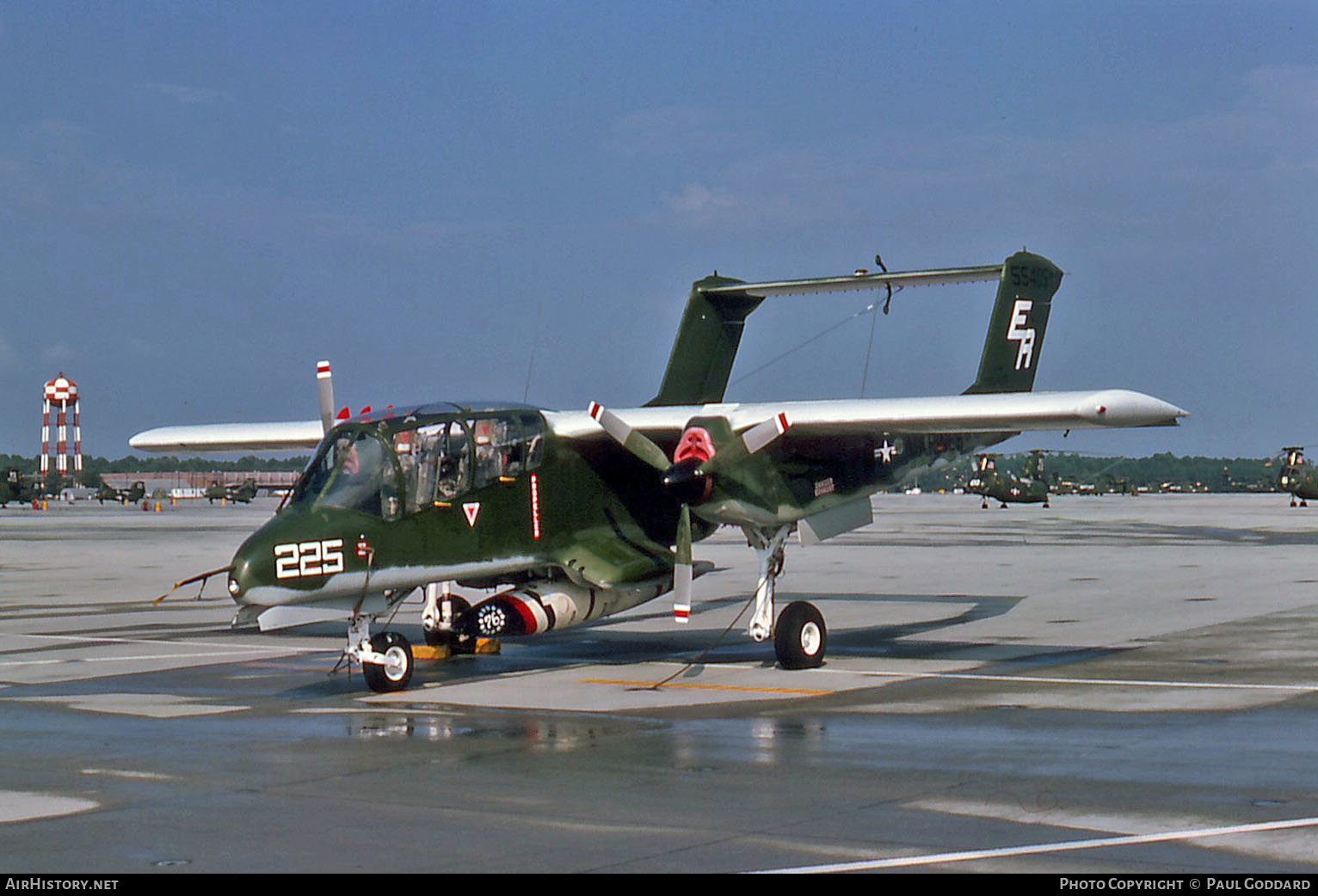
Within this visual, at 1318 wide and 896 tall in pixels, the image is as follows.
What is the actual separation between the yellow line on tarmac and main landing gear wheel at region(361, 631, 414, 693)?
2.25 meters

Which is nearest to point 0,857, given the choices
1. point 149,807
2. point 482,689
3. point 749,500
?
point 149,807

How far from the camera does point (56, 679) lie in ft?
62.0

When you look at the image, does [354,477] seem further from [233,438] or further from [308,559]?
[233,438]

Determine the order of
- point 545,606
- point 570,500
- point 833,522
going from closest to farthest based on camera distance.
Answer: point 545,606 → point 570,500 → point 833,522

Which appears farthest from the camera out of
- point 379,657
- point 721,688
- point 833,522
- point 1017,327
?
point 1017,327

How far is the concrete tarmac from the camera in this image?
9414 millimetres

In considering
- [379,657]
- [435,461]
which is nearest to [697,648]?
[435,461]

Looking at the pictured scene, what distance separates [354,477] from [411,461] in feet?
2.68

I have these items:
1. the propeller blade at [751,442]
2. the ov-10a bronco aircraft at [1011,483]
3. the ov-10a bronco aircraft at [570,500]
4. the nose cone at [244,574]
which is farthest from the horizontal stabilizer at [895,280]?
the ov-10a bronco aircraft at [1011,483]

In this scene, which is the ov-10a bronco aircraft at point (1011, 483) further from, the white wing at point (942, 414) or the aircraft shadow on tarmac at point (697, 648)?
the white wing at point (942, 414)

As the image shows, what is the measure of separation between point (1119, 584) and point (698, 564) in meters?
16.4

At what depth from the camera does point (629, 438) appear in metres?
19.4

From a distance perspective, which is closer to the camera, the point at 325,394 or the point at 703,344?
the point at 325,394

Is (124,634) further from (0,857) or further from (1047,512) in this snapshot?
(1047,512)
